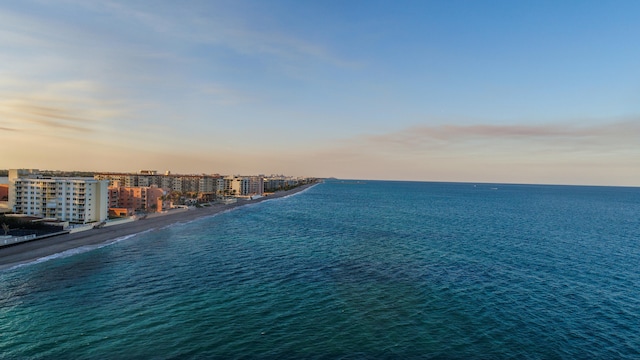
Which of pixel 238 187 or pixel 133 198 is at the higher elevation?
pixel 238 187

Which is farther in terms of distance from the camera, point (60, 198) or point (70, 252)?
point (60, 198)

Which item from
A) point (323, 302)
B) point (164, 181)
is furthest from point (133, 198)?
point (323, 302)

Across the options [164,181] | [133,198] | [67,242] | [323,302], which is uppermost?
[164,181]

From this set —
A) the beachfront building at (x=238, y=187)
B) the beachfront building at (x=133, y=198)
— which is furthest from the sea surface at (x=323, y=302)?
the beachfront building at (x=238, y=187)

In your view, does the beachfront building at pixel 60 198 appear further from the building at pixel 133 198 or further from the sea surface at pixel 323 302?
the sea surface at pixel 323 302

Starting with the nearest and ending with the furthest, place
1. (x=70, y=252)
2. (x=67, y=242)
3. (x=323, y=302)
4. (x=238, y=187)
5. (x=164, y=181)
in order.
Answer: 1. (x=323, y=302)
2. (x=70, y=252)
3. (x=67, y=242)
4. (x=164, y=181)
5. (x=238, y=187)

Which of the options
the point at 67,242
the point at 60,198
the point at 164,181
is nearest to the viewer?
the point at 67,242

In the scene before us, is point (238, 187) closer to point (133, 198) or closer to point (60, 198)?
point (133, 198)

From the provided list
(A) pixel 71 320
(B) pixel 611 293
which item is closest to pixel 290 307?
(A) pixel 71 320

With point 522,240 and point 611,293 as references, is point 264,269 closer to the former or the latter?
point 611,293
